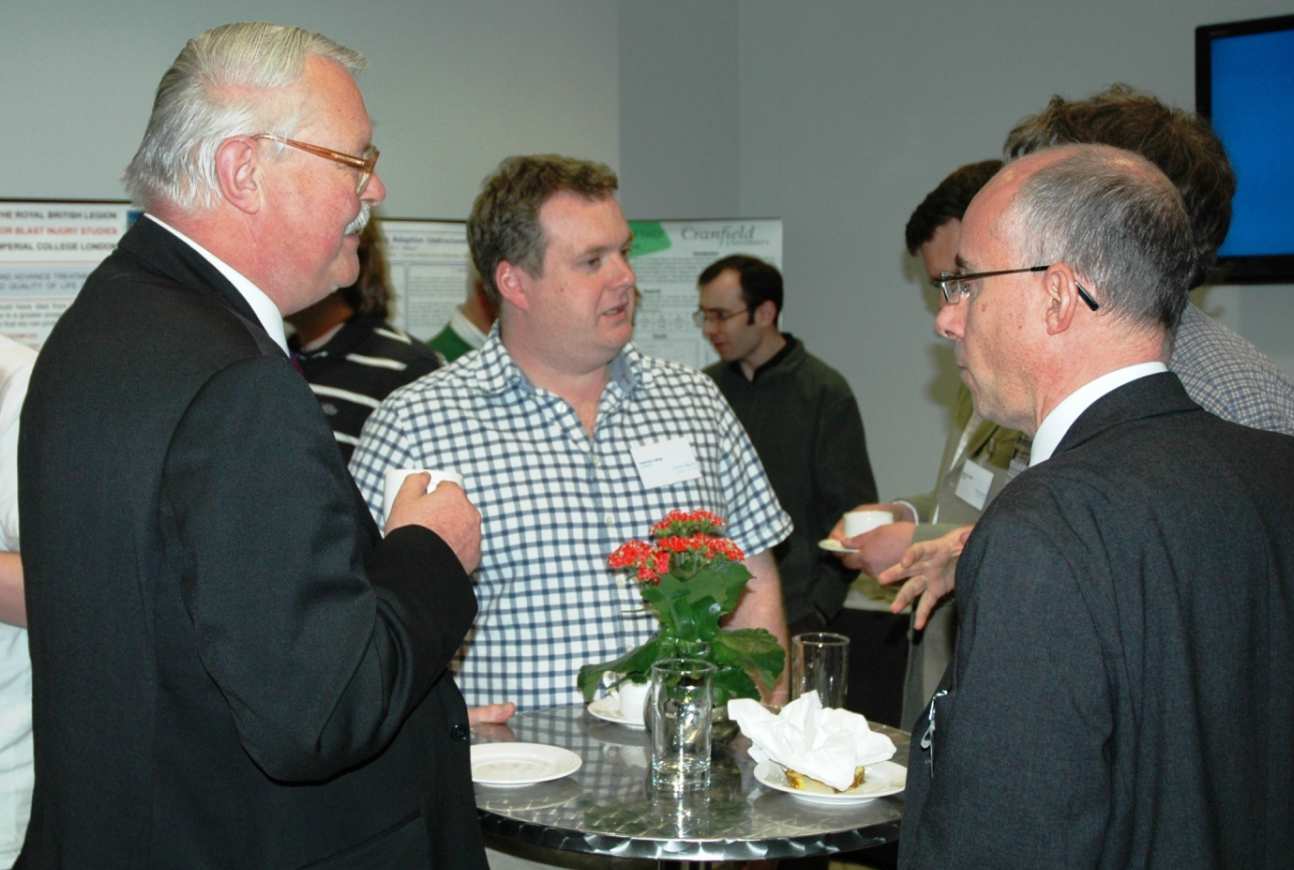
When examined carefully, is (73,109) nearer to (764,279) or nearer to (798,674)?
(764,279)

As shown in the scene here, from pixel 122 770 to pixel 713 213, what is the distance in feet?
18.8

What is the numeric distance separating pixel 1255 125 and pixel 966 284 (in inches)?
163

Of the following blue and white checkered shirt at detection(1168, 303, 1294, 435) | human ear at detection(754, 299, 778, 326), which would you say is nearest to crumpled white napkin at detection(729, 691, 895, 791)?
blue and white checkered shirt at detection(1168, 303, 1294, 435)

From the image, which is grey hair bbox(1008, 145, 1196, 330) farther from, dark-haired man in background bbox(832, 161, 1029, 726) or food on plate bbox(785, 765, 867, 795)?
dark-haired man in background bbox(832, 161, 1029, 726)

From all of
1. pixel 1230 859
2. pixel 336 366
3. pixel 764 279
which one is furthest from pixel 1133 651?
pixel 764 279

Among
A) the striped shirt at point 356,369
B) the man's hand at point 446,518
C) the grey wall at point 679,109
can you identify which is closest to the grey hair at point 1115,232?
the man's hand at point 446,518

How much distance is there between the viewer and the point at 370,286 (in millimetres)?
3781

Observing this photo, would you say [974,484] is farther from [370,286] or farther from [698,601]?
[370,286]

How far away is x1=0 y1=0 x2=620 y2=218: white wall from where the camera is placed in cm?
403

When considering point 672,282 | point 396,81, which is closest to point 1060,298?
point 396,81

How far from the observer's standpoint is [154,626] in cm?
142

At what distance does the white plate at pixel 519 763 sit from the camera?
2.05 meters

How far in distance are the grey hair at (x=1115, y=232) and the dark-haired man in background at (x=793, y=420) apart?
11.0 ft

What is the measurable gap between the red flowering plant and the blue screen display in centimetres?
368
